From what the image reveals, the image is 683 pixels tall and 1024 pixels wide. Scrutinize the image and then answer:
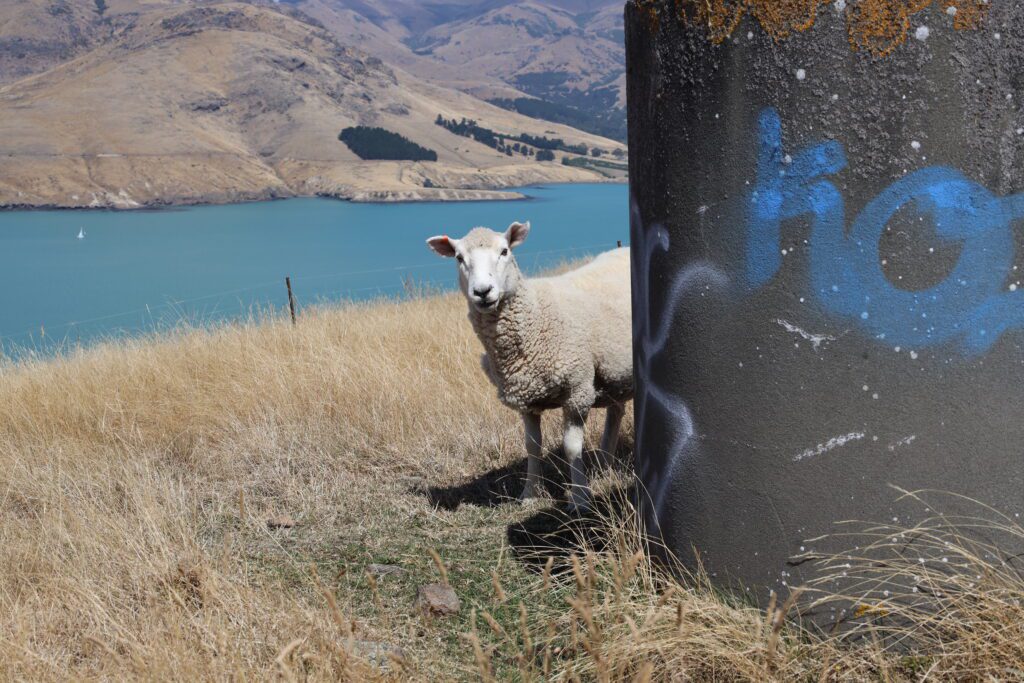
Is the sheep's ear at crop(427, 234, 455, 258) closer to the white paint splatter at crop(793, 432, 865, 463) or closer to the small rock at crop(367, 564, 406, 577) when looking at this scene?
the small rock at crop(367, 564, 406, 577)

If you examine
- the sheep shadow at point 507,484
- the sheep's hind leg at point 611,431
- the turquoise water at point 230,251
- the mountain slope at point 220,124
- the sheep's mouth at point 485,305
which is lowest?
the turquoise water at point 230,251

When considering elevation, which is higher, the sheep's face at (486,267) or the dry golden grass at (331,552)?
the sheep's face at (486,267)

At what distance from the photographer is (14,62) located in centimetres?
19400

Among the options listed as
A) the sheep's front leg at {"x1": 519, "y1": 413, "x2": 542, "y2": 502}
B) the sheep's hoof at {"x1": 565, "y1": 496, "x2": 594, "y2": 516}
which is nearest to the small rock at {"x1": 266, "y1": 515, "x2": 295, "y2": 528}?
the sheep's front leg at {"x1": 519, "y1": 413, "x2": 542, "y2": 502}

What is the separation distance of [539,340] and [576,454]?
76cm

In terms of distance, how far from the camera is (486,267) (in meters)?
4.93

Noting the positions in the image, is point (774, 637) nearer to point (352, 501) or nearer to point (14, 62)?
point (352, 501)

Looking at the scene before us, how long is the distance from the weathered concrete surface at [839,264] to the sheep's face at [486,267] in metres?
1.65

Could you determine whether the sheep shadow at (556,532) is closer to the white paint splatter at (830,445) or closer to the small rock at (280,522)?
the small rock at (280,522)

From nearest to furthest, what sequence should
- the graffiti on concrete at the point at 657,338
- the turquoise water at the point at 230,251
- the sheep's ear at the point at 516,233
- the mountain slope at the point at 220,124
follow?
the graffiti on concrete at the point at 657,338
the sheep's ear at the point at 516,233
the turquoise water at the point at 230,251
the mountain slope at the point at 220,124

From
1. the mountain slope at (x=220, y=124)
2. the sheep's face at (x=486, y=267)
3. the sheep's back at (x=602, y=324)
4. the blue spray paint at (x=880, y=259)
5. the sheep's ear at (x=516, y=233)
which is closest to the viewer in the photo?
the blue spray paint at (x=880, y=259)

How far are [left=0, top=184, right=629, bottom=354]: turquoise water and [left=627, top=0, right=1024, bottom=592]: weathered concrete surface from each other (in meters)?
19.1

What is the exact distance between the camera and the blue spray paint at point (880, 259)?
3.02 m

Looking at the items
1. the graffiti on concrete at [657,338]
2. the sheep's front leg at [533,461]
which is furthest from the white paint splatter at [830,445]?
the sheep's front leg at [533,461]
